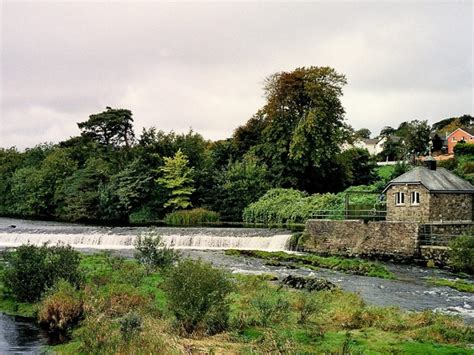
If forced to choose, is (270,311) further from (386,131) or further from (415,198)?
(386,131)

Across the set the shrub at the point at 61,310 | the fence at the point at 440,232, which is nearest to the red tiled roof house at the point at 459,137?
the fence at the point at 440,232

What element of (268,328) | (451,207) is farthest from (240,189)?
(268,328)

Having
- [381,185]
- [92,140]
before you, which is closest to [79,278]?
[381,185]

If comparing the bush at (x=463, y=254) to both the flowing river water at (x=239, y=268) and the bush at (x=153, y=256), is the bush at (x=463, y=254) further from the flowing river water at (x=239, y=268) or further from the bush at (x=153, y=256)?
the bush at (x=153, y=256)

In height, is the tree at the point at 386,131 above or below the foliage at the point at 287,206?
above

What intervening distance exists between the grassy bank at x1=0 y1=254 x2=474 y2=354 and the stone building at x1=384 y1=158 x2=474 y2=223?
15.1 metres

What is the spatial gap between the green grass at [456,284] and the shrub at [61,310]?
15.6 m

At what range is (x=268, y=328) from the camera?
13656 mm

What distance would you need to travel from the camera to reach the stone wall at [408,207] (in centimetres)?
3203

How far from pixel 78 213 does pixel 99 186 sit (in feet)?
13.3

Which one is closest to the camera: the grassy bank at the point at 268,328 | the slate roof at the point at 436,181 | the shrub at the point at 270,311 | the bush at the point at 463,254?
the grassy bank at the point at 268,328

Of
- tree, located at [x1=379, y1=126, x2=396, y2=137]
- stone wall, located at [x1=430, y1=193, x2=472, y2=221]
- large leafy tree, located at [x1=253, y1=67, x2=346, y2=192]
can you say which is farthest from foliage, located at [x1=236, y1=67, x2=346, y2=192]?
tree, located at [x1=379, y1=126, x2=396, y2=137]

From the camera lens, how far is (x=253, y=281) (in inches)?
873

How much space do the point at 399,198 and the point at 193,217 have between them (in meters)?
25.6
